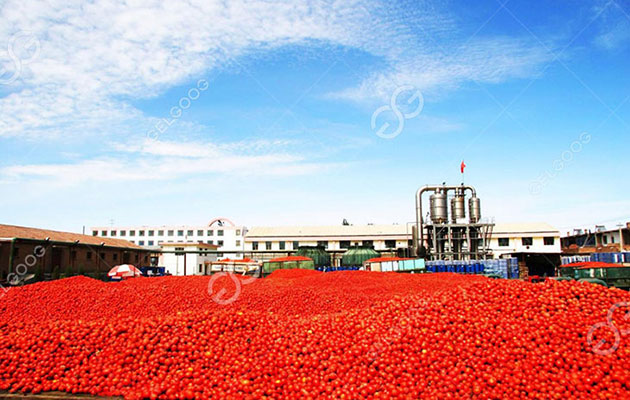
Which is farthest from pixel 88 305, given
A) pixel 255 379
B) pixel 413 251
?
pixel 413 251

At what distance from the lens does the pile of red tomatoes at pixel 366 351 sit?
6.04 meters

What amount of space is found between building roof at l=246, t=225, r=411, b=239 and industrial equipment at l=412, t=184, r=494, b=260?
651 inches

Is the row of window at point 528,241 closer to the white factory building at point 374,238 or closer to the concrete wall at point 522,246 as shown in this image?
the white factory building at point 374,238

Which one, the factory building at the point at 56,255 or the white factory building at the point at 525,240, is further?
the white factory building at the point at 525,240

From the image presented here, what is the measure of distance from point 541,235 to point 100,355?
198 feet

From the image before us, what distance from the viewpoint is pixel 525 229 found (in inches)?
2274

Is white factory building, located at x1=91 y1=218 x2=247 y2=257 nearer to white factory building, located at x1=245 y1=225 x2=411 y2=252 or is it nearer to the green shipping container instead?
white factory building, located at x1=245 y1=225 x2=411 y2=252

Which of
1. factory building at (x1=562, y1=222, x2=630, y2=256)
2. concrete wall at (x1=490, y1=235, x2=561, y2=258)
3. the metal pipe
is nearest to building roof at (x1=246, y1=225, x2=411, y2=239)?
concrete wall at (x1=490, y1=235, x2=561, y2=258)

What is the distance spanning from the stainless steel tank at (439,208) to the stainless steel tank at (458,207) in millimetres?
893

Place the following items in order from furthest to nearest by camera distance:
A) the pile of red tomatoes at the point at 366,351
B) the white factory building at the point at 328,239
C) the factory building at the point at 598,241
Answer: the white factory building at the point at 328,239
the factory building at the point at 598,241
the pile of red tomatoes at the point at 366,351

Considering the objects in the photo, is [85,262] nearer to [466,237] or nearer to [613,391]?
[466,237]

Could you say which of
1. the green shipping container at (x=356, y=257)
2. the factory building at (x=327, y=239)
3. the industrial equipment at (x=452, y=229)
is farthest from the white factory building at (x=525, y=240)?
the green shipping container at (x=356, y=257)

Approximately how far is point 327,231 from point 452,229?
23263 millimetres

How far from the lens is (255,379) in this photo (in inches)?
253
